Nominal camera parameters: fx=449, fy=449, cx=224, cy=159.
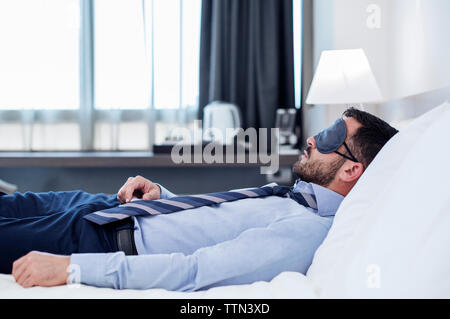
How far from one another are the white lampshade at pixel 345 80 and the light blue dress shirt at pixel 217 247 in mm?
925

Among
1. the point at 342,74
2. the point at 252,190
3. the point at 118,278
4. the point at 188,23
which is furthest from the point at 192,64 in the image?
the point at 118,278

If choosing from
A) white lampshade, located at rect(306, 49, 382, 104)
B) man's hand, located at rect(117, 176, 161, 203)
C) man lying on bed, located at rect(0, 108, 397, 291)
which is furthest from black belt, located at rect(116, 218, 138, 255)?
white lampshade, located at rect(306, 49, 382, 104)

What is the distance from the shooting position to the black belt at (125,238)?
3.42ft

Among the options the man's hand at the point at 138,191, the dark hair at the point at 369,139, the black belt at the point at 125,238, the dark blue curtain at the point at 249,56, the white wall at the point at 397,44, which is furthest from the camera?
the dark blue curtain at the point at 249,56

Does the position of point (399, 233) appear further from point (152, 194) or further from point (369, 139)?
point (152, 194)

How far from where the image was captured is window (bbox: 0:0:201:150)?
3041 mm

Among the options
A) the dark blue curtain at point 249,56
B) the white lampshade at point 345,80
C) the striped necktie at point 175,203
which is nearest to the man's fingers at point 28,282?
the striped necktie at point 175,203

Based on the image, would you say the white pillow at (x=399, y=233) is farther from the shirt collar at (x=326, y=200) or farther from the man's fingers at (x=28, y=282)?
the man's fingers at (x=28, y=282)

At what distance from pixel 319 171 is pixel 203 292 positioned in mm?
501

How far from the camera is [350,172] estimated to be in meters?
1.20

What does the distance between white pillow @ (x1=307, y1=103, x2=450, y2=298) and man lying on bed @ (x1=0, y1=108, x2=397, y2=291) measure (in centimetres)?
12

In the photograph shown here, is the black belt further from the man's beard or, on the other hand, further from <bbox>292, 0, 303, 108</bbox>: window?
<bbox>292, 0, 303, 108</bbox>: window

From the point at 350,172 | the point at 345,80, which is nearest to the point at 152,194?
the point at 350,172

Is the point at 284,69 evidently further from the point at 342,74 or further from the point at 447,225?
the point at 447,225
